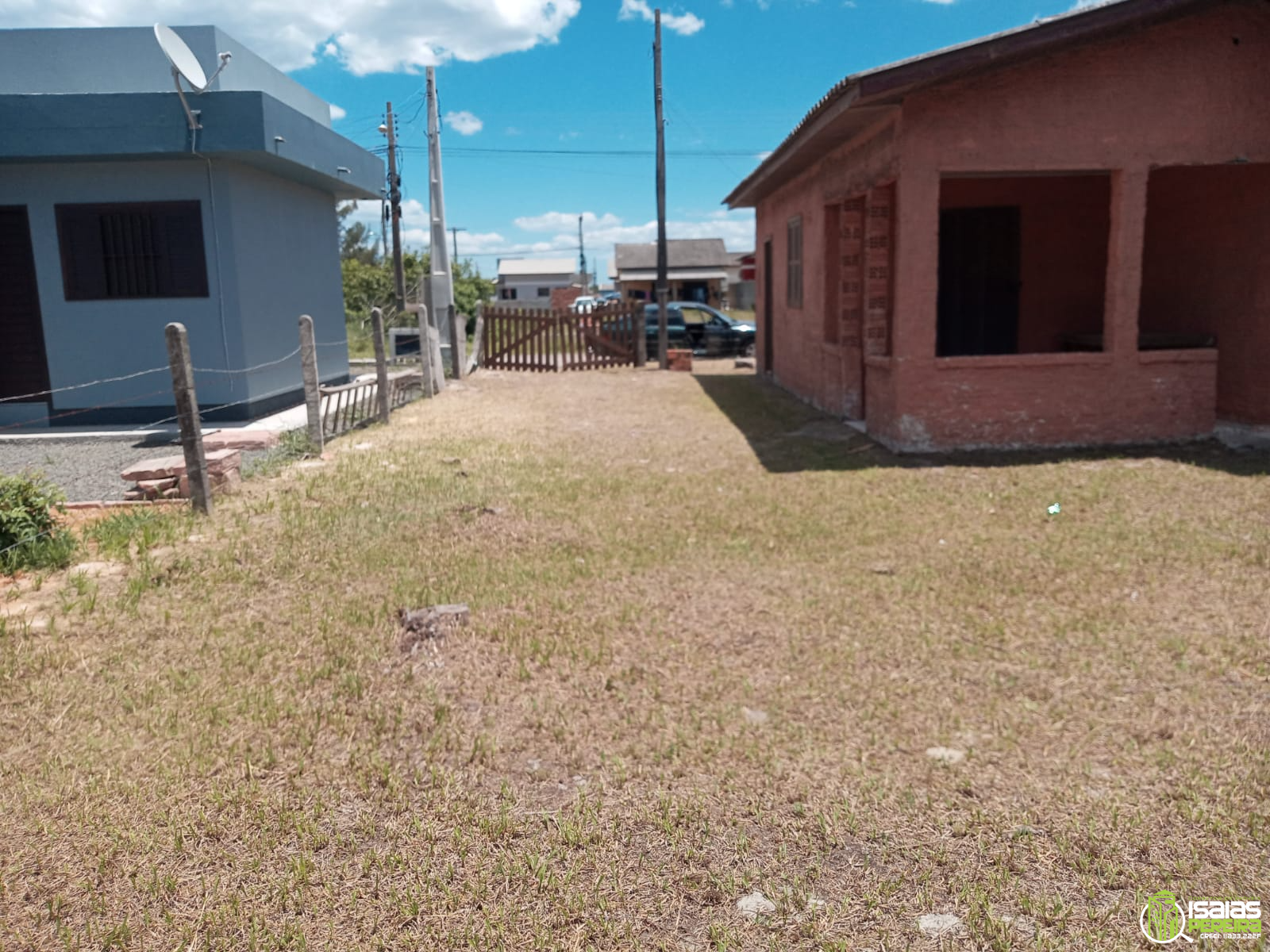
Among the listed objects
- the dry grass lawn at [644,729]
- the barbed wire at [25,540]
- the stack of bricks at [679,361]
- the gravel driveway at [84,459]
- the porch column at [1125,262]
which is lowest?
the dry grass lawn at [644,729]

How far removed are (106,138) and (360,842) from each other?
439 inches

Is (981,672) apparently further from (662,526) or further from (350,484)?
(350,484)

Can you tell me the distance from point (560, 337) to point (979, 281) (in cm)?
1048

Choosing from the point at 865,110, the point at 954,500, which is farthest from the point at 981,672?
the point at 865,110

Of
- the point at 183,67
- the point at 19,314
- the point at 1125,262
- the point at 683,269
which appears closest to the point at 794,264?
the point at 1125,262

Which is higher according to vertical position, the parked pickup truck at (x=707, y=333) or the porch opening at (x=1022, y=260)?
the porch opening at (x=1022, y=260)

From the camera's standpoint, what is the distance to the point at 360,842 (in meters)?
3.07

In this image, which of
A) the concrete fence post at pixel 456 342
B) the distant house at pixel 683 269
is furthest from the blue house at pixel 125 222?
the distant house at pixel 683 269

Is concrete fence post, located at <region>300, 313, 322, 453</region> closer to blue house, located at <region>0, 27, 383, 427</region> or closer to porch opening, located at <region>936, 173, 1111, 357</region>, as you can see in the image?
blue house, located at <region>0, 27, 383, 427</region>

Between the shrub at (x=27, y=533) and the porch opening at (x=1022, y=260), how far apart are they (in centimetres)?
982

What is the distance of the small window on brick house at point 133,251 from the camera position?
1215 centimetres

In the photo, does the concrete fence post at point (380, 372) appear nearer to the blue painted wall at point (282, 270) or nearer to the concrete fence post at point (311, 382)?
the concrete fence post at point (311, 382)

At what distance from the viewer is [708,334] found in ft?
83.0

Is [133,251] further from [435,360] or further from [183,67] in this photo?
[435,360]
